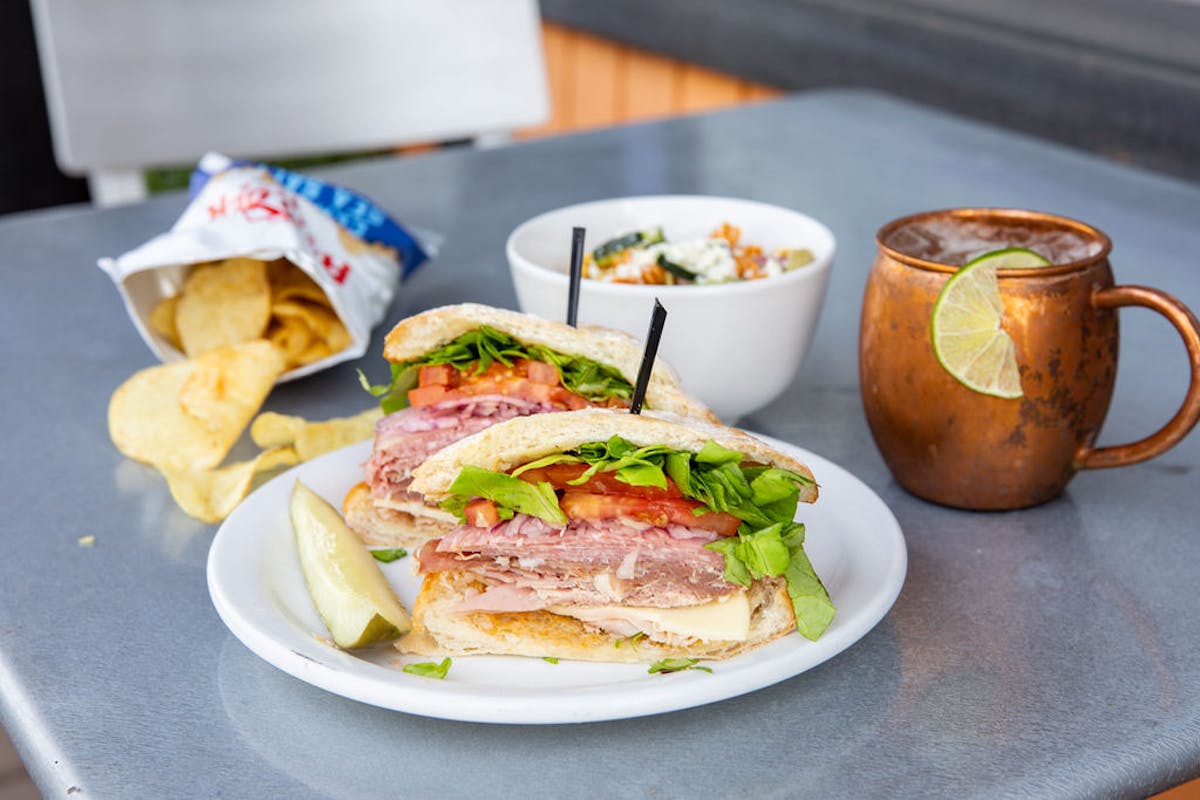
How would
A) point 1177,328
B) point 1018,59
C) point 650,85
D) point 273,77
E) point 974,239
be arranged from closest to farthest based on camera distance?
point 1177,328, point 974,239, point 273,77, point 1018,59, point 650,85

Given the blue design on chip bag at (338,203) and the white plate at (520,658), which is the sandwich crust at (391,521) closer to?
the white plate at (520,658)

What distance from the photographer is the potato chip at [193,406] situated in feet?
4.20

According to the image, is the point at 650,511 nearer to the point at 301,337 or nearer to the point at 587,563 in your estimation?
the point at 587,563

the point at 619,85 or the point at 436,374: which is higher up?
the point at 436,374

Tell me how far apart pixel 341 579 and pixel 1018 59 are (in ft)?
7.69

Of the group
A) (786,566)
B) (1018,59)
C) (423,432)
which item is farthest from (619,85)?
(786,566)

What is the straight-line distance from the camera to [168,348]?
1.50m

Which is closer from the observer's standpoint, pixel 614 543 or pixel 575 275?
pixel 614 543

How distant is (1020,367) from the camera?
1098mm

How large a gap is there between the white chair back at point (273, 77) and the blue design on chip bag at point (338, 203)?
100 cm

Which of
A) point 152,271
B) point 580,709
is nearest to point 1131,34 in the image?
point 152,271

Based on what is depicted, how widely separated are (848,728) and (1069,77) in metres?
2.23

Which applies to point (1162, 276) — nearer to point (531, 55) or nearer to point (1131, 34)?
point (1131, 34)

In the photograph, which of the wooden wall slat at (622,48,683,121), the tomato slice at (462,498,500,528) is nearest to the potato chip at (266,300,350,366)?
the tomato slice at (462,498,500,528)
